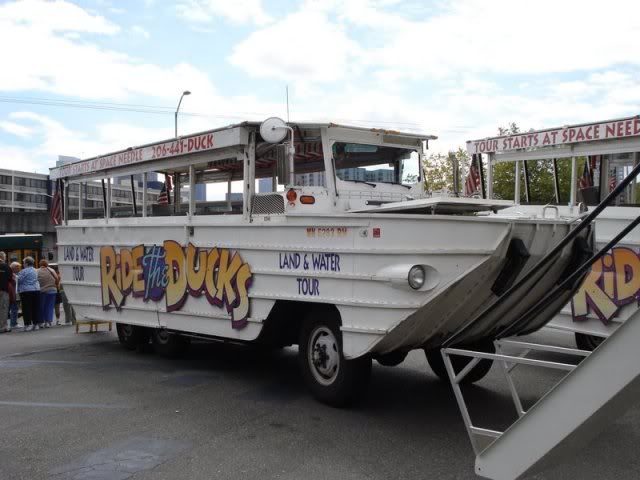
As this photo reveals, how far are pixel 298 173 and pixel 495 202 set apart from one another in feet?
5.84

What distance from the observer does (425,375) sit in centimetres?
694

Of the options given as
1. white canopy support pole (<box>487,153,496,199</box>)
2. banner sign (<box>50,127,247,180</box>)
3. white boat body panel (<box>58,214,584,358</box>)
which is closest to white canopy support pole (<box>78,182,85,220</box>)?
banner sign (<box>50,127,247,180</box>)

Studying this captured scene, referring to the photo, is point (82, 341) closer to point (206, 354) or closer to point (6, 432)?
point (206, 354)

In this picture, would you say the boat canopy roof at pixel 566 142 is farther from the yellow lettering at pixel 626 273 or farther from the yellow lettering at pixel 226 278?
the yellow lettering at pixel 226 278

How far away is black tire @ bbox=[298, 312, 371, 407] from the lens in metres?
5.32

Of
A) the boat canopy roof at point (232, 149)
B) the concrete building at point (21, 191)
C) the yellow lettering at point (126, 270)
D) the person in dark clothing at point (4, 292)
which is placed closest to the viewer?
the boat canopy roof at point (232, 149)

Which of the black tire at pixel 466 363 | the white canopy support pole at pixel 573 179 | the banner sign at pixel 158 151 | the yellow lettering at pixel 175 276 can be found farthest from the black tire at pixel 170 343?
the white canopy support pole at pixel 573 179

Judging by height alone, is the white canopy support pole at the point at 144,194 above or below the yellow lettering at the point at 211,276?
above

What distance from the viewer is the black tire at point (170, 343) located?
26.0 feet

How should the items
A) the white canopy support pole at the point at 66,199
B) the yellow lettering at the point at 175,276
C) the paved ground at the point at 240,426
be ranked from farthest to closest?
1. the white canopy support pole at the point at 66,199
2. the yellow lettering at the point at 175,276
3. the paved ground at the point at 240,426

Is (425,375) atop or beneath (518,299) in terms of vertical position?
beneath

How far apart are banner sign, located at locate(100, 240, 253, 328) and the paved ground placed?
836 mm

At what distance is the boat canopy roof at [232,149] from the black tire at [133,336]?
202cm

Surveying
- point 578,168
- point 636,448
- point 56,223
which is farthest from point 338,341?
point 56,223
